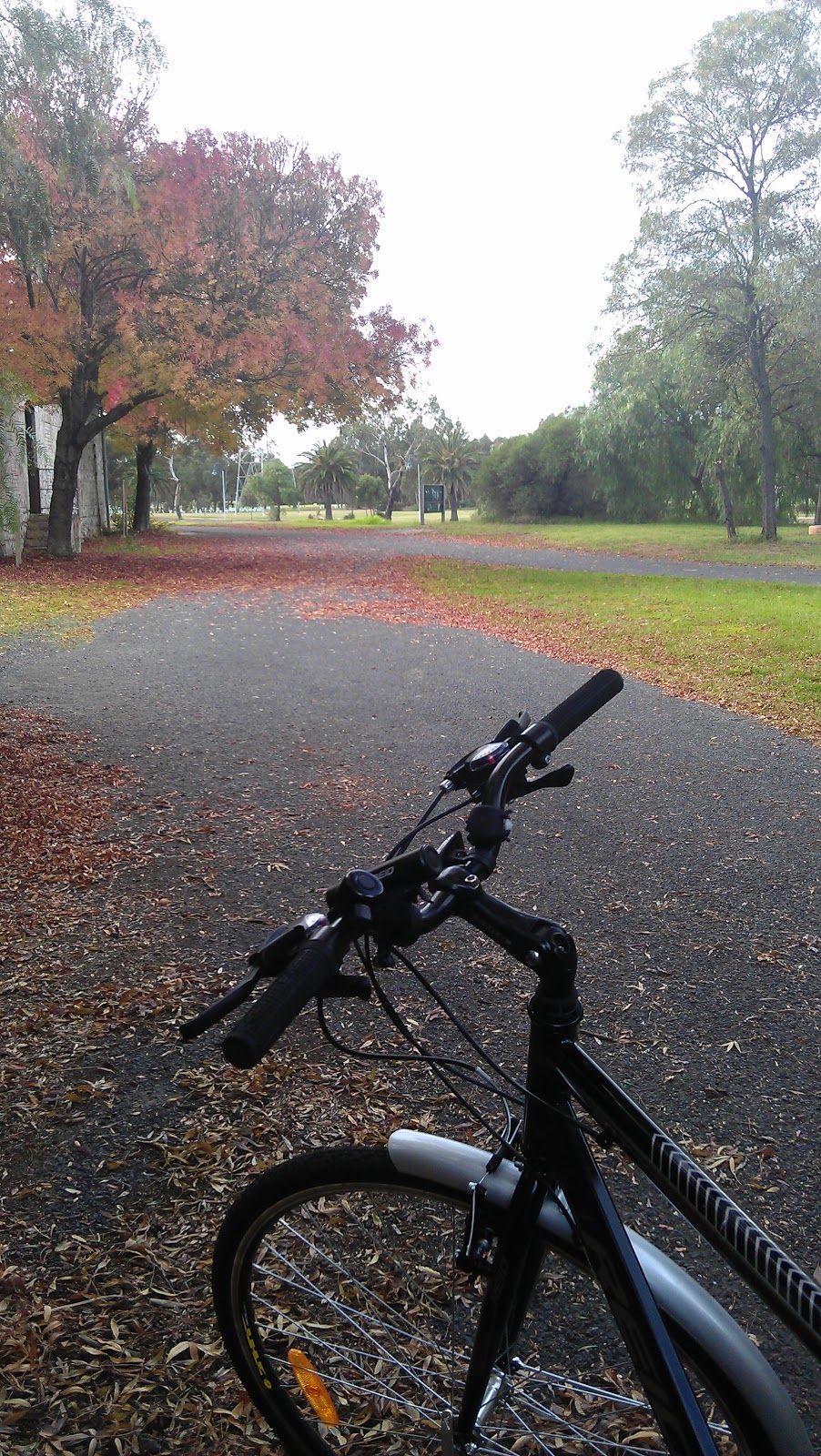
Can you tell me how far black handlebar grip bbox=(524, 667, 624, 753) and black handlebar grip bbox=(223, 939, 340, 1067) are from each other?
51 cm

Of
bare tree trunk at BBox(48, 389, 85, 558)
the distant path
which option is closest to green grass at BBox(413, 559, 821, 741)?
the distant path

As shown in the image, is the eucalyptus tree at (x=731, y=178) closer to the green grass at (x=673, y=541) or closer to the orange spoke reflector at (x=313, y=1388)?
the green grass at (x=673, y=541)

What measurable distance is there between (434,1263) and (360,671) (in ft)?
29.3

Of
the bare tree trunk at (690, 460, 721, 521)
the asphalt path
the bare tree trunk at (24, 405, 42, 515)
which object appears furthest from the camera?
the bare tree trunk at (690, 460, 721, 521)

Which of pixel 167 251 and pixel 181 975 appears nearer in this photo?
pixel 181 975

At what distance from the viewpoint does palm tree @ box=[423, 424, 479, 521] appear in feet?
230

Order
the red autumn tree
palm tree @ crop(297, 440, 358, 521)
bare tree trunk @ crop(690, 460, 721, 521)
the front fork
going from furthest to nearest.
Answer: palm tree @ crop(297, 440, 358, 521) < bare tree trunk @ crop(690, 460, 721, 521) < the red autumn tree < the front fork

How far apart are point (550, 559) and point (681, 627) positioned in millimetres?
12979

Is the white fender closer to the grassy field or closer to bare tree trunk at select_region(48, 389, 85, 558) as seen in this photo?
the grassy field

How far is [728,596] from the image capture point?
1648 centimetres

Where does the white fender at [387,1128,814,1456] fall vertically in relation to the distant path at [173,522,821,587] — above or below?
below

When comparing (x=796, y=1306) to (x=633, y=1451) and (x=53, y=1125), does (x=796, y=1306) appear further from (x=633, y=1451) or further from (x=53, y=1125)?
(x=53, y=1125)

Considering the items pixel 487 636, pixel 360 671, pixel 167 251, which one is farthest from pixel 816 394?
pixel 360 671

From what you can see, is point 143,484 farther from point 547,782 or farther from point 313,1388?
point 547,782
